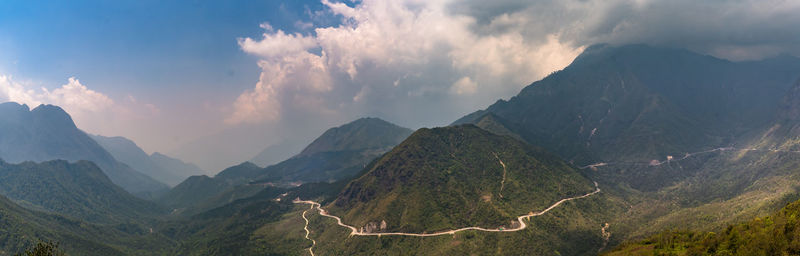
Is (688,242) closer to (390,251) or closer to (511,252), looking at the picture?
(511,252)

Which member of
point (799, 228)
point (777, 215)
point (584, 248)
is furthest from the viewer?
point (584, 248)

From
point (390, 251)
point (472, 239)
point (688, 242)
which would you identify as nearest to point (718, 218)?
point (688, 242)

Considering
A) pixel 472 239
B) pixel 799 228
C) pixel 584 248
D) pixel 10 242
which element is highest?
pixel 10 242

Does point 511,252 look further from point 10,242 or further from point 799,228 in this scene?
point 10,242

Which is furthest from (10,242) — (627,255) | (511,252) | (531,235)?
(627,255)

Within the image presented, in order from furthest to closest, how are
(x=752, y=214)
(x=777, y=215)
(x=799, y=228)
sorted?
(x=752, y=214) → (x=777, y=215) → (x=799, y=228)

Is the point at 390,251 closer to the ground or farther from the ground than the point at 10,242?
closer to the ground

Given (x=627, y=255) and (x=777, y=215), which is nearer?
(x=777, y=215)

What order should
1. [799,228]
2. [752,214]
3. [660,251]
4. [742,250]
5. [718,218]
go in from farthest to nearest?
[718,218], [752,214], [660,251], [742,250], [799,228]

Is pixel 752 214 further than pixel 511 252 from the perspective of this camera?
No
